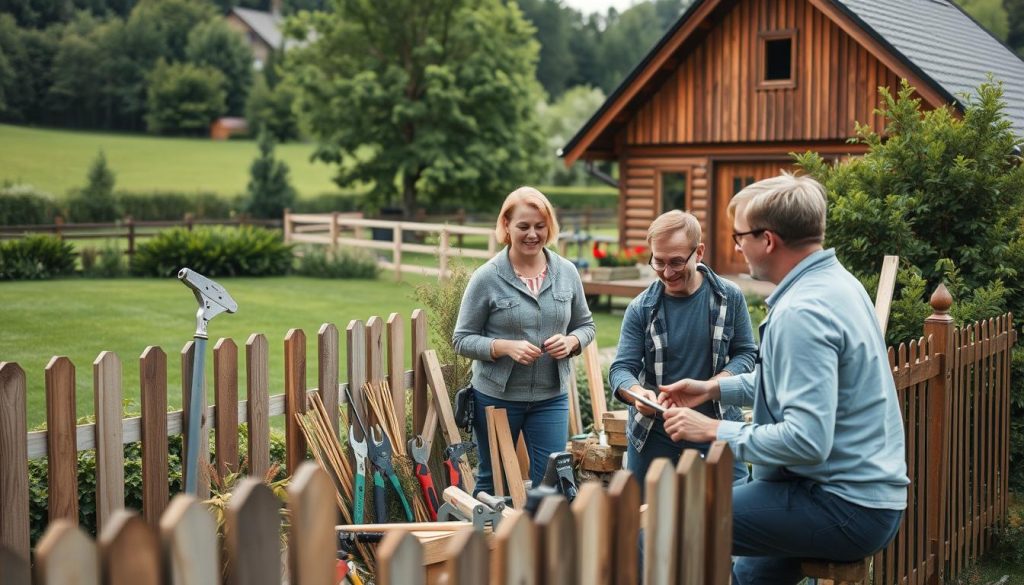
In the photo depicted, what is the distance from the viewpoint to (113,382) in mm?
4508

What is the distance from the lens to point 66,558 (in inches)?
65.9

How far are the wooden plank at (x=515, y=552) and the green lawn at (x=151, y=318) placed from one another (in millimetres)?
7404

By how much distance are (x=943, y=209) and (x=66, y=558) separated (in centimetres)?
682

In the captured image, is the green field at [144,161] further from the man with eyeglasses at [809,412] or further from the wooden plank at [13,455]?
the man with eyeglasses at [809,412]

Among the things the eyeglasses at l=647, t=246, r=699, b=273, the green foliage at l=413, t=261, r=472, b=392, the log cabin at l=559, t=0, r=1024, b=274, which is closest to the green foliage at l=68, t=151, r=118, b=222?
the log cabin at l=559, t=0, r=1024, b=274

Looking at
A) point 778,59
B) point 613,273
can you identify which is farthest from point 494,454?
point 778,59

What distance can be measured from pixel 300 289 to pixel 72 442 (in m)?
17.4

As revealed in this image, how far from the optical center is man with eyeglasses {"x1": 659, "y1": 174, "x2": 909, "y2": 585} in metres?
2.84

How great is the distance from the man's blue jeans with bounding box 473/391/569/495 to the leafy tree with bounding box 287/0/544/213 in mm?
31444

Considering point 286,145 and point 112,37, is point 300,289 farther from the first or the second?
point 112,37

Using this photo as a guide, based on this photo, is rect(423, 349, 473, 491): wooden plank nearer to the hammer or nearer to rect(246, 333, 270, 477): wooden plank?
rect(246, 333, 270, 477): wooden plank

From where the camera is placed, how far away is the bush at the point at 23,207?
36.3 m

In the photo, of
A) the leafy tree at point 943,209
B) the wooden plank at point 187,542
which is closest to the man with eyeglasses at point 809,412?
the wooden plank at point 187,542

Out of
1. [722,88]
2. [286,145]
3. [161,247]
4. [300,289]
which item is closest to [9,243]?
[161,247]
